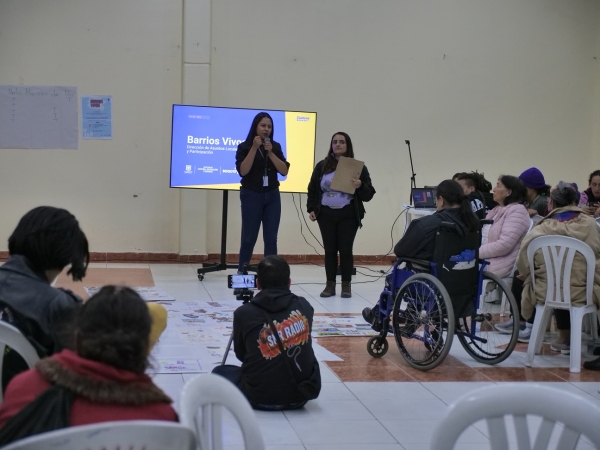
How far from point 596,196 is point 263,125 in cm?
275

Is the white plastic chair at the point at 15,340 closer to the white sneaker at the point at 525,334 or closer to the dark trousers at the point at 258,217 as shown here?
the white sneaker at the point at 525,334

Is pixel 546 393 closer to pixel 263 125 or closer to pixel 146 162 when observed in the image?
pixel 263 125

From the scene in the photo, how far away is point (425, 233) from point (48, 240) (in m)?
2.57

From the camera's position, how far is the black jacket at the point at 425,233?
4.34 meters

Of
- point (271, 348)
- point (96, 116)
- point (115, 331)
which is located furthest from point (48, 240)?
point (96, 116)

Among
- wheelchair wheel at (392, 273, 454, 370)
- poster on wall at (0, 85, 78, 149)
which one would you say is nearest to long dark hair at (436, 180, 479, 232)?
wheelchair wheel at (392, 273, 454, 370)

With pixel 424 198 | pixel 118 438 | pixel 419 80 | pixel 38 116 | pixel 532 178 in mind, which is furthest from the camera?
pixel 419 80

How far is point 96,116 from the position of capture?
7.82 m

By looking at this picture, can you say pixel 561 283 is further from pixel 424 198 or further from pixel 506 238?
pixel 424 198

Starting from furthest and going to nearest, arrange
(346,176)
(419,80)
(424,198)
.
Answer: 1. (419,80)
2. (424,198)
3. (346,176)

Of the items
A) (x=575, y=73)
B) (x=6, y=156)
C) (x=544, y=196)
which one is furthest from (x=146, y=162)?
(x=575, y=73)

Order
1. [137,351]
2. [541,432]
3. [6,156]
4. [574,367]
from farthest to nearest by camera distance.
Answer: [6,156] < [574,367] < [541,432] < [137,351]

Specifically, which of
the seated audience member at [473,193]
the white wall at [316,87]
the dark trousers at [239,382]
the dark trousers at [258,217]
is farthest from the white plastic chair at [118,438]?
the white wall at [316,87]

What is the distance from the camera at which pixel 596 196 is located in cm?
651
